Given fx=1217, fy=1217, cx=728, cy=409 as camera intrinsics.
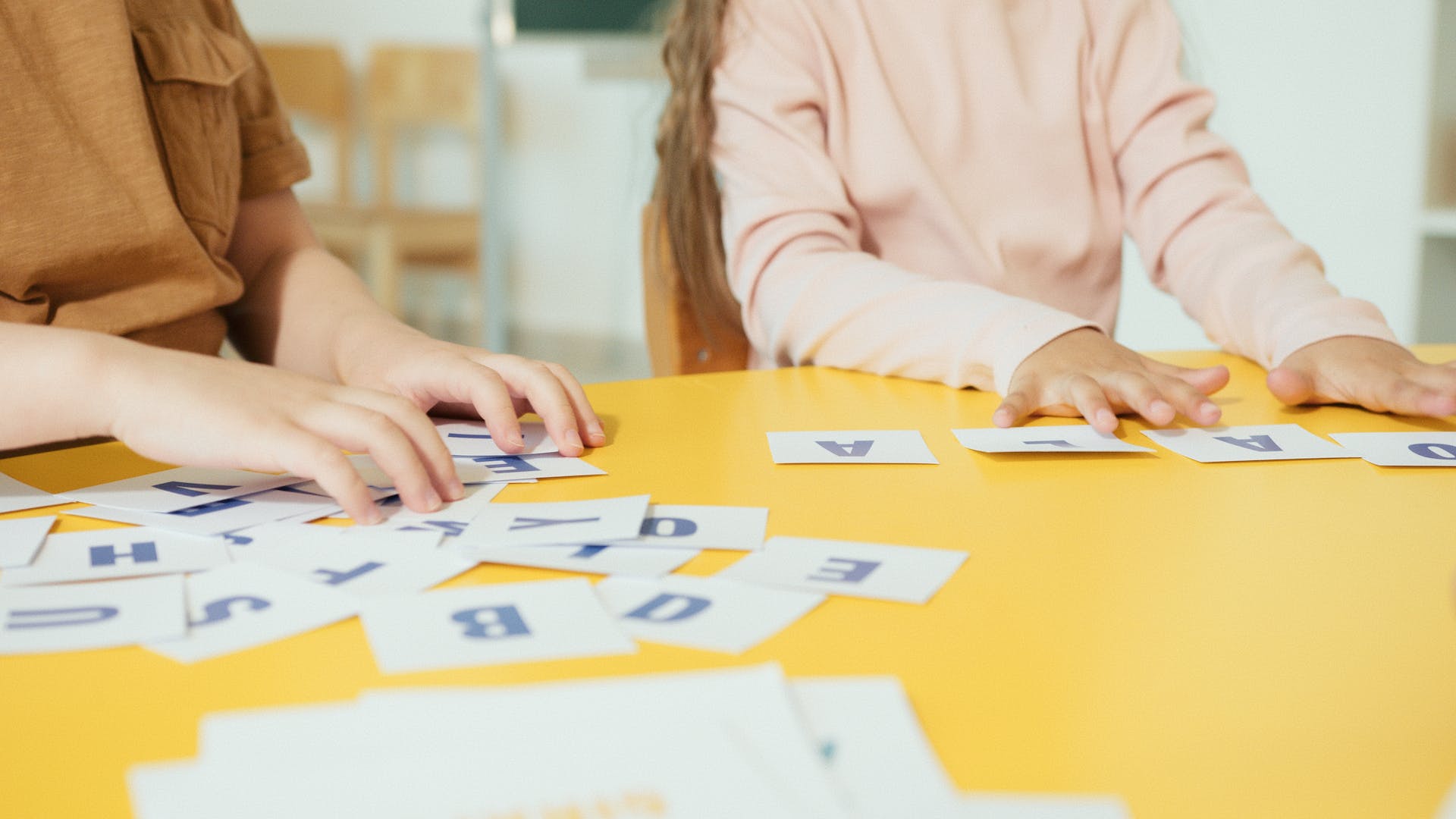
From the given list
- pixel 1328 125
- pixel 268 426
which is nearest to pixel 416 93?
pixel 1328 125

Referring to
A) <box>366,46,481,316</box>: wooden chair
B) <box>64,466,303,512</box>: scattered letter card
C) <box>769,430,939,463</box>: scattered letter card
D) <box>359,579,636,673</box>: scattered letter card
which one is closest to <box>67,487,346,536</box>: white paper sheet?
<box>64,466,303,512</box>: scattered letter card

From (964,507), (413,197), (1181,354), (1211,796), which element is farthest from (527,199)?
(1211,796)

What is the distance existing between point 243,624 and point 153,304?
443mm

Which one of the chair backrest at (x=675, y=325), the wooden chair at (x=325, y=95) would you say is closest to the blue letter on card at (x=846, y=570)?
the chair backrest at (x=675, y=325)

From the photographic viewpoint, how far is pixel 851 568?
0.43 meters

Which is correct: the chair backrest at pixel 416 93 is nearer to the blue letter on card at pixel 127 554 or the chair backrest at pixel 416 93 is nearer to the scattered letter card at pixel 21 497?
Answer: the scattered letter card at pixel 21 497

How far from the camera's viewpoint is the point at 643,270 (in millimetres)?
1125

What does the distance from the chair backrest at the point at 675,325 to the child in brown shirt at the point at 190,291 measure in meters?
0.31

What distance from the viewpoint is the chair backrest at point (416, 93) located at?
12.3ft

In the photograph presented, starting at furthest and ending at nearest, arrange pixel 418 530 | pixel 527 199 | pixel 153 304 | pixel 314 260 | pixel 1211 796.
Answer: pixel 527 199, pixel 314 260, pixel 153 304, pixel 418 530, pixel 1211 796

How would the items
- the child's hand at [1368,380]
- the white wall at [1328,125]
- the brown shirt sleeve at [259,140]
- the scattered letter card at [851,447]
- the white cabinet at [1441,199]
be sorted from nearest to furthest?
the scattered letter card at [851,447] < the child's hand at [1368,380] < the brown shirt sleeve at [259,140] < the white cabinet at [1441,199] < the white wall at [1328,125]

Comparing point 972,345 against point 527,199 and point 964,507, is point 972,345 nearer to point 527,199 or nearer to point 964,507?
point 964,507

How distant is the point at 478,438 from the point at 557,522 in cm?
18

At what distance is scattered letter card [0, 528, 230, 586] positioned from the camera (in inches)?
16.6
